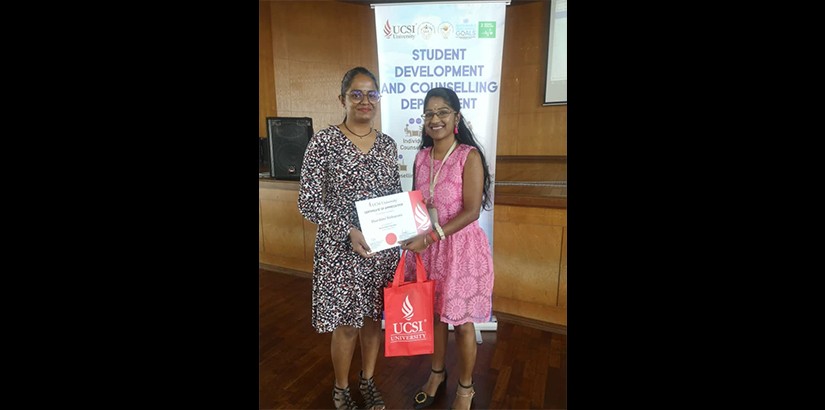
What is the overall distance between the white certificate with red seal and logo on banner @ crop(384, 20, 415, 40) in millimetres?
1049

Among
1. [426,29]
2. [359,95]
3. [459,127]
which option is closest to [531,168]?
[426,29]

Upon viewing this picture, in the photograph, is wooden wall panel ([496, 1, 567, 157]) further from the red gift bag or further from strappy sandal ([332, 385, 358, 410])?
strappy sandal ([332, 385, 358, 410])

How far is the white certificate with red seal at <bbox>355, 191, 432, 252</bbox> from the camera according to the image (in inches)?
63.9

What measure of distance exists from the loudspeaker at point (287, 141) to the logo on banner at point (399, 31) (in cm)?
115

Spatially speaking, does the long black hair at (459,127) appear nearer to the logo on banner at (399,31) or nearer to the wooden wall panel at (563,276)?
→ the logo on banner at (399,31)

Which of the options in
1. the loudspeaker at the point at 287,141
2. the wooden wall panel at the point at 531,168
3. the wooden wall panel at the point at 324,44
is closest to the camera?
the loudspeaker at the point at 287,141

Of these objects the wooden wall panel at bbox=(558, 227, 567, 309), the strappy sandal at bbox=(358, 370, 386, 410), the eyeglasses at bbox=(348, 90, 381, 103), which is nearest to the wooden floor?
the strappy sandal at bbox=(358, 370, 386, 410)

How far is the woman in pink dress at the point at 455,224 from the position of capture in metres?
1.73

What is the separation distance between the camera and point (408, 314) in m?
1.74

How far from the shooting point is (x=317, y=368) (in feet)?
7.61

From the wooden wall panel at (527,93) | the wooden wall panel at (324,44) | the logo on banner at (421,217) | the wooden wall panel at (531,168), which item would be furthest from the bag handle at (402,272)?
the wooden wall panel at (527,93)

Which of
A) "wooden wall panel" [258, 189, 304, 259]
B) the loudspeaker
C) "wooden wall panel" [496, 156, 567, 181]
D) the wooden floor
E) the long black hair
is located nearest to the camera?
the long black hair

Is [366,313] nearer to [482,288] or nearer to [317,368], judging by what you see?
[482,288]

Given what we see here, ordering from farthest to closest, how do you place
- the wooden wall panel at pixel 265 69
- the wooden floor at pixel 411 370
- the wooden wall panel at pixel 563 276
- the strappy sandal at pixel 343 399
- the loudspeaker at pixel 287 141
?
the wooden wall panel at pixel 265 69, the loudspeaker at pixel 287 141, the wooden wall panel at pixel 563 276, the wooden floor at pixel 411 370, the strappy sandal at pixel 343 399
